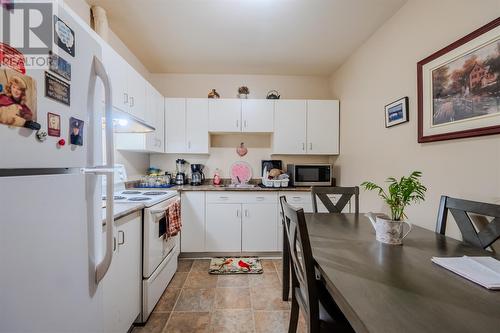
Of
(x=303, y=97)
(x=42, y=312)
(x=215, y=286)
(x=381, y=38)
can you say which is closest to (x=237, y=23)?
(x=381, y=38)

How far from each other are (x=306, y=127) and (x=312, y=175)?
26.6 inches

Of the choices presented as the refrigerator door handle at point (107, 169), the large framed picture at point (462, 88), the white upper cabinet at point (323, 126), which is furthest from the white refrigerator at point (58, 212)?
the white upper cabinet at point (323, 126)

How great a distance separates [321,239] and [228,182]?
7.16 feet

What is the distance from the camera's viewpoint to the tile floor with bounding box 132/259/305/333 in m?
1.62

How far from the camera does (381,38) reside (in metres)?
2.15

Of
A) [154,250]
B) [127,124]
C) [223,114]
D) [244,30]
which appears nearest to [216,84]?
[223,114]

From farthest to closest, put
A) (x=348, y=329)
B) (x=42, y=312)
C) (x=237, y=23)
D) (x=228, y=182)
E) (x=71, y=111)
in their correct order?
(x=228, y=182), (x=237, y=23), (x=348, y=329), (x=71, y=111), (x=42, y=312)

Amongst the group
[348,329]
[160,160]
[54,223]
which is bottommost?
[348,329]

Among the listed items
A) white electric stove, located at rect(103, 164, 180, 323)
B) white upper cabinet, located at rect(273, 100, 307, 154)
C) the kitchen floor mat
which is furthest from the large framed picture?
white electric stove, located at rect(103, 164, 180, 323)

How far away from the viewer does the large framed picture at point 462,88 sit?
3.87 ft

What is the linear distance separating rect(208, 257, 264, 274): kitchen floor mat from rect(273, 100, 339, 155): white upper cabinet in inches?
57.9

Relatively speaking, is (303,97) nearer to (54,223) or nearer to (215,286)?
(215,286)

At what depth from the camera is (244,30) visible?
220 centimetres

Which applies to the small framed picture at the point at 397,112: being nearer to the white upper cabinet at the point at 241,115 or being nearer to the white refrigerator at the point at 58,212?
the white upper cabinet at the point at 241,115
